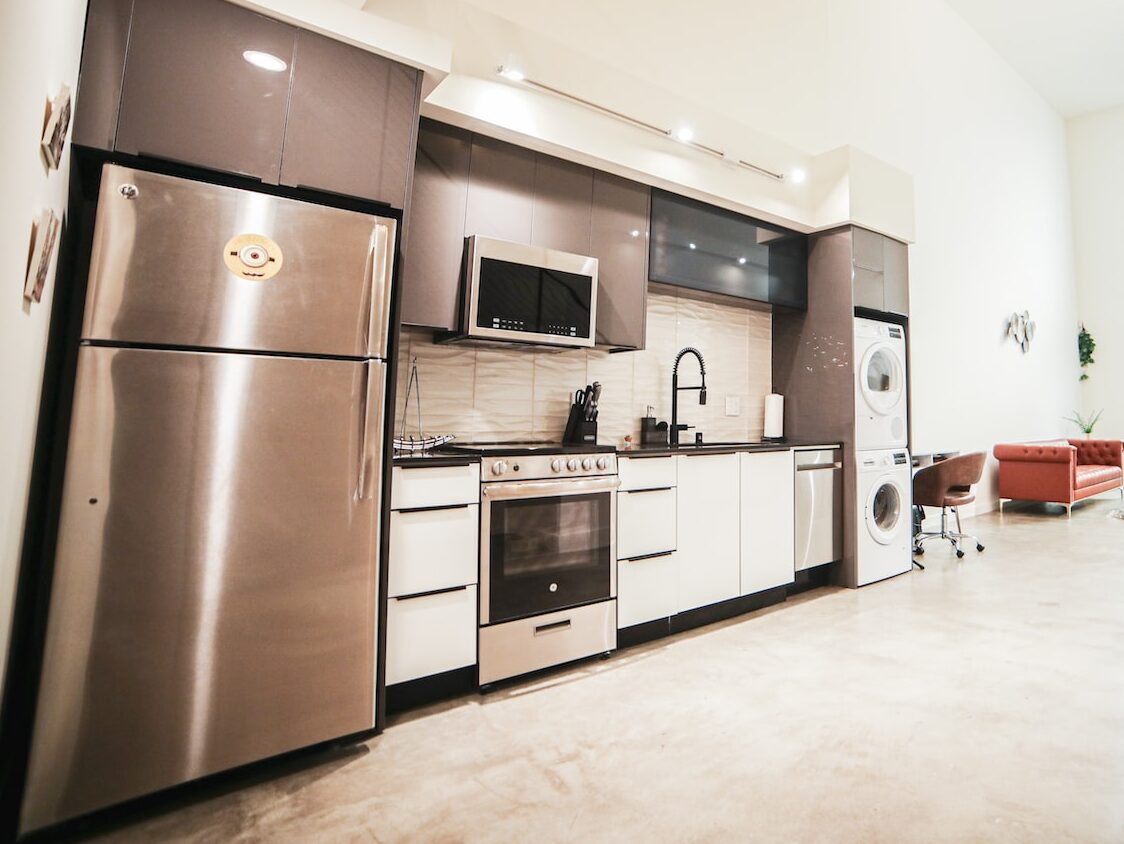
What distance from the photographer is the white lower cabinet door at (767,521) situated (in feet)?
10.6

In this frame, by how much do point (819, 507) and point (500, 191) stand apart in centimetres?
277

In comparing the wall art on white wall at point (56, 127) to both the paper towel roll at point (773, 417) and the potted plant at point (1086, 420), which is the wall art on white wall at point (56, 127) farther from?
the potted plant at point (1086, 420)

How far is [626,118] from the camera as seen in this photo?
293cm

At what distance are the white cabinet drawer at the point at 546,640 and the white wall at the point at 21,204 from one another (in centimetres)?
146

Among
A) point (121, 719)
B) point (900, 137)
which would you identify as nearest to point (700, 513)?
point (121, 719)

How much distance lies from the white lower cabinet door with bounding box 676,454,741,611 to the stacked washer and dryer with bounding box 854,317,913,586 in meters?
1.19

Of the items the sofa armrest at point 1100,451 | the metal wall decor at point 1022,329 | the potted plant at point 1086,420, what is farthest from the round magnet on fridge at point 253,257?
the potted plant at point 1086,420

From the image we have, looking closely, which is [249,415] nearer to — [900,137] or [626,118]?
[626,118]

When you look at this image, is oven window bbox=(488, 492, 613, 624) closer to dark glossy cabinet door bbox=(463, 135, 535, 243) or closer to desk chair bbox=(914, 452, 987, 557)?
dark glossy cabinet door bbox=(463, 135, 535, 243)

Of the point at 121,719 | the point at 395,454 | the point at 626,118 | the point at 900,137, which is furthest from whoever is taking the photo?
the point at 900,137

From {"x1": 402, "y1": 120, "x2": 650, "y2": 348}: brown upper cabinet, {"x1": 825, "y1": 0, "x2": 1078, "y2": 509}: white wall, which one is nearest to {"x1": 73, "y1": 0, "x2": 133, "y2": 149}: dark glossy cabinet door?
{"x1": 402, "y1": 120, "x2": 650, "y2": 348}: brown upper cabinet

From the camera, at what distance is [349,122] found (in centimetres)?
194

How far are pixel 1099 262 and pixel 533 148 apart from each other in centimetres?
1042

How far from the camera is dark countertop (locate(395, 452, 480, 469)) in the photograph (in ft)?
6.76
